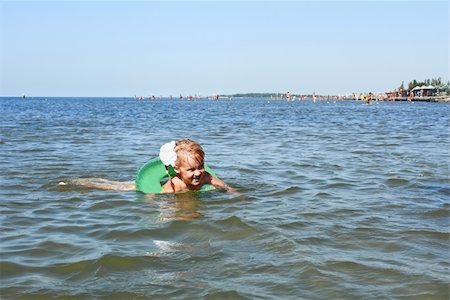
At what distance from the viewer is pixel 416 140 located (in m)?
13.7

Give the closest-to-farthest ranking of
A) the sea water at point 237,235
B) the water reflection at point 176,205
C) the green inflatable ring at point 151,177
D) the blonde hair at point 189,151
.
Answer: the sea water at point 237,235
the water reflection at point 176,205
the blonde hair at point 189,151
the green inflatable ring at point 151,177

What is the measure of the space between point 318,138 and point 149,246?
11.0 metres

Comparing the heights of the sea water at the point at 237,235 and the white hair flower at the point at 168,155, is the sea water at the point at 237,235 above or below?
below

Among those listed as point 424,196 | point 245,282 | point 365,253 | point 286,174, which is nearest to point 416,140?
point 286,174

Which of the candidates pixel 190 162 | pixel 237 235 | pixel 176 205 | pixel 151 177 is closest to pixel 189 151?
pixel 190 162

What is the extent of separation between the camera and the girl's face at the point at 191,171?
597 cm

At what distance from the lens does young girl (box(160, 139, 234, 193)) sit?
5.93 metres

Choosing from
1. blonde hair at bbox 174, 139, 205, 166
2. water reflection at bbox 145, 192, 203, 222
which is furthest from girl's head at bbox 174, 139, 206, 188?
water reflection at bbox 145, 192, 203, 222

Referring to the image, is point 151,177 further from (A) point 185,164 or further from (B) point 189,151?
(B) point 189,151

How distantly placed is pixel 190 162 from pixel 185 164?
86 millimetres

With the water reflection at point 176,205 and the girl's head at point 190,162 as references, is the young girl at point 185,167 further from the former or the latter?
the water reflection at point 176,205

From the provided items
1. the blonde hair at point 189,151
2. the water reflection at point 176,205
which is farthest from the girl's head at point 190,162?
the water reflection at point 176,205

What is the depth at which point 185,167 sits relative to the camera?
608cm

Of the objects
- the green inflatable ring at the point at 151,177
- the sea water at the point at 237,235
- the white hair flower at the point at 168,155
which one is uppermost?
the white hair flower at the point at 168,155
